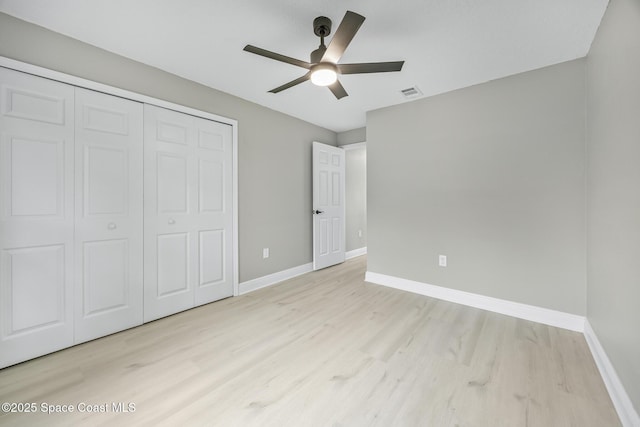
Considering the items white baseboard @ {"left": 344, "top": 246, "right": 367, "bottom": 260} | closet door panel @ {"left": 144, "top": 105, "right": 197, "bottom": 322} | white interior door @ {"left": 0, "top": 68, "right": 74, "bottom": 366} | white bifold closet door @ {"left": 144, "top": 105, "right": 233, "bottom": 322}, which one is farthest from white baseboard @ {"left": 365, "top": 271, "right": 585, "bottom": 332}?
white interior door @ {"left": 0, "top": 68, "right": 74, "bottom": 366}

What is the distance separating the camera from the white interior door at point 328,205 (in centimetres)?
402

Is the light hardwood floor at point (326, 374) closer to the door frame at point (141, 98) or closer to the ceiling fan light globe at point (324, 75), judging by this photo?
the door frame at point (141, 98)

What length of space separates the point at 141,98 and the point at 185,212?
1115mm

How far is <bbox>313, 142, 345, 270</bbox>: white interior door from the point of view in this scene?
4.02 metres

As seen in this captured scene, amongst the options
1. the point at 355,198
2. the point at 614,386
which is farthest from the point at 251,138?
the point at 614,386

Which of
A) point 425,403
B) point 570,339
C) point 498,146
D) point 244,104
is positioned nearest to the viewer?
point 425,403

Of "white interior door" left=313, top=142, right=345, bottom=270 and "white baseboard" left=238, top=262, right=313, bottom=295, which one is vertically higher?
"white interior door" left=313, top=142, right=345, bottom=270

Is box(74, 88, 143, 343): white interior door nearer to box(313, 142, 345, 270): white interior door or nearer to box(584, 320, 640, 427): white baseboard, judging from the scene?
box(313, 142, 345, 270): white interior door

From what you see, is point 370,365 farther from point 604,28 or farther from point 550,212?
point 604,28

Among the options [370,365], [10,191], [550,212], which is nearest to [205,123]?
[10,191]

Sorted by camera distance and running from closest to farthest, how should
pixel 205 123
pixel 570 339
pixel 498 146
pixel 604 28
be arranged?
pixel 604 28 < pixel 570 339 < pixel 498 146 < pixel 205 123

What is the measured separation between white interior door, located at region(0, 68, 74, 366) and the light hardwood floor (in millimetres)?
247

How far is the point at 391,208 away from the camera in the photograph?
3357mm

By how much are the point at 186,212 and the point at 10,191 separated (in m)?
1.17
